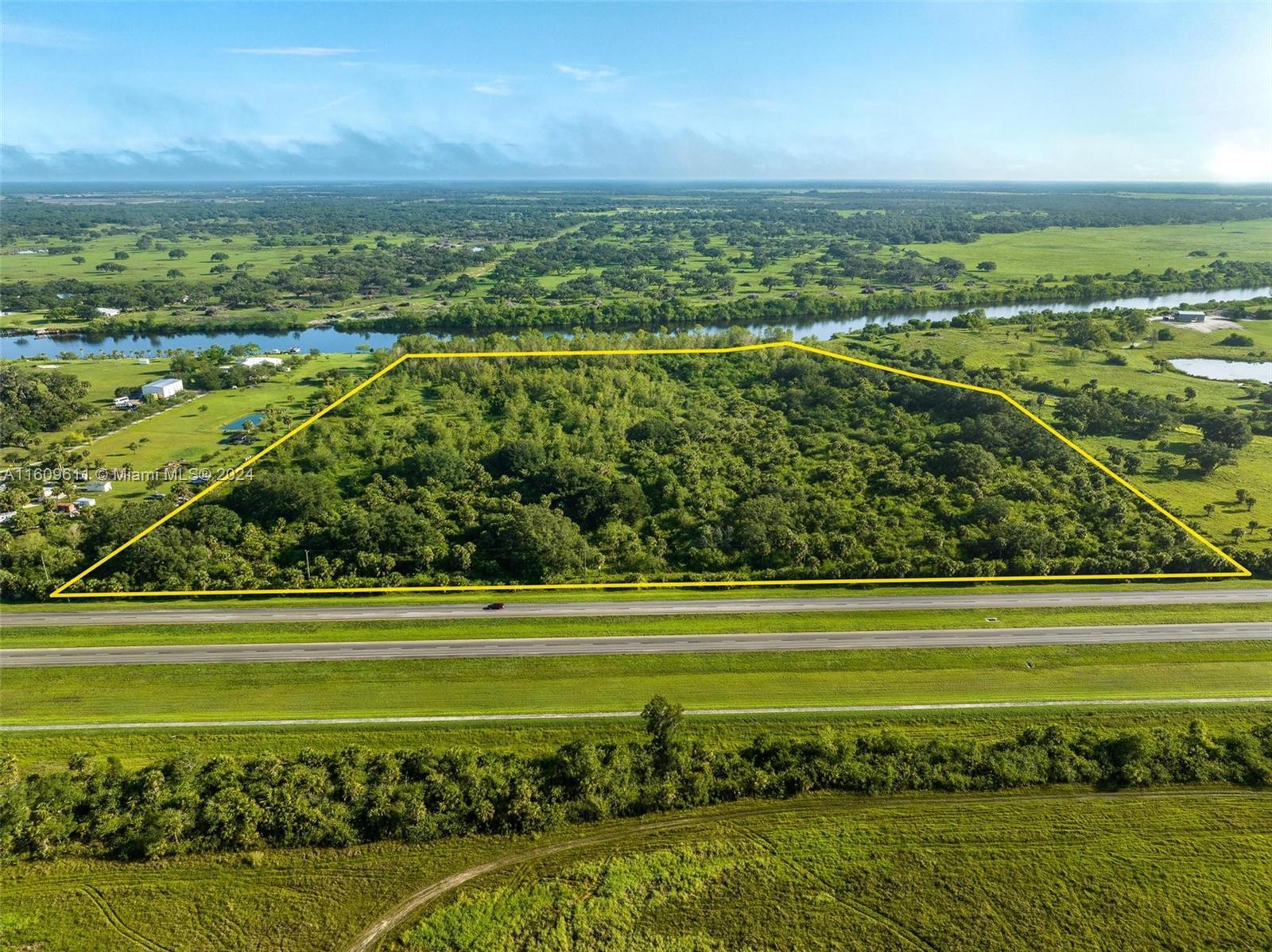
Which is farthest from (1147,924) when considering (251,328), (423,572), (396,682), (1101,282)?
(1101,282)

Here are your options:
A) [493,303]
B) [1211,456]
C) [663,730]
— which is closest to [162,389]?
[493,303]

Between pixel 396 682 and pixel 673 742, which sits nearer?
pixel 673 742

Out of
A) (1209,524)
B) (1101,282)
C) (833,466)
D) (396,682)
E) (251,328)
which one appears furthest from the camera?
(1101,282)

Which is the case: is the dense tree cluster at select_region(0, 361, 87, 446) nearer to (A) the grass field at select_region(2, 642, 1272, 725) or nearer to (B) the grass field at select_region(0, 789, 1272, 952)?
(A) the grass field at select_region(2, 642, 1272, 725)

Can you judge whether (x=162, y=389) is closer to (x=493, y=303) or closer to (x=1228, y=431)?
(x=493, y=303)

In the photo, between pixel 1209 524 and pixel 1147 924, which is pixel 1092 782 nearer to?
pixel 1147 924

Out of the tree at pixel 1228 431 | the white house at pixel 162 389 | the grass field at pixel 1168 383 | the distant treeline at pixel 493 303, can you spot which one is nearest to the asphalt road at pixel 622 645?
the grass field at pixel 1168 383
